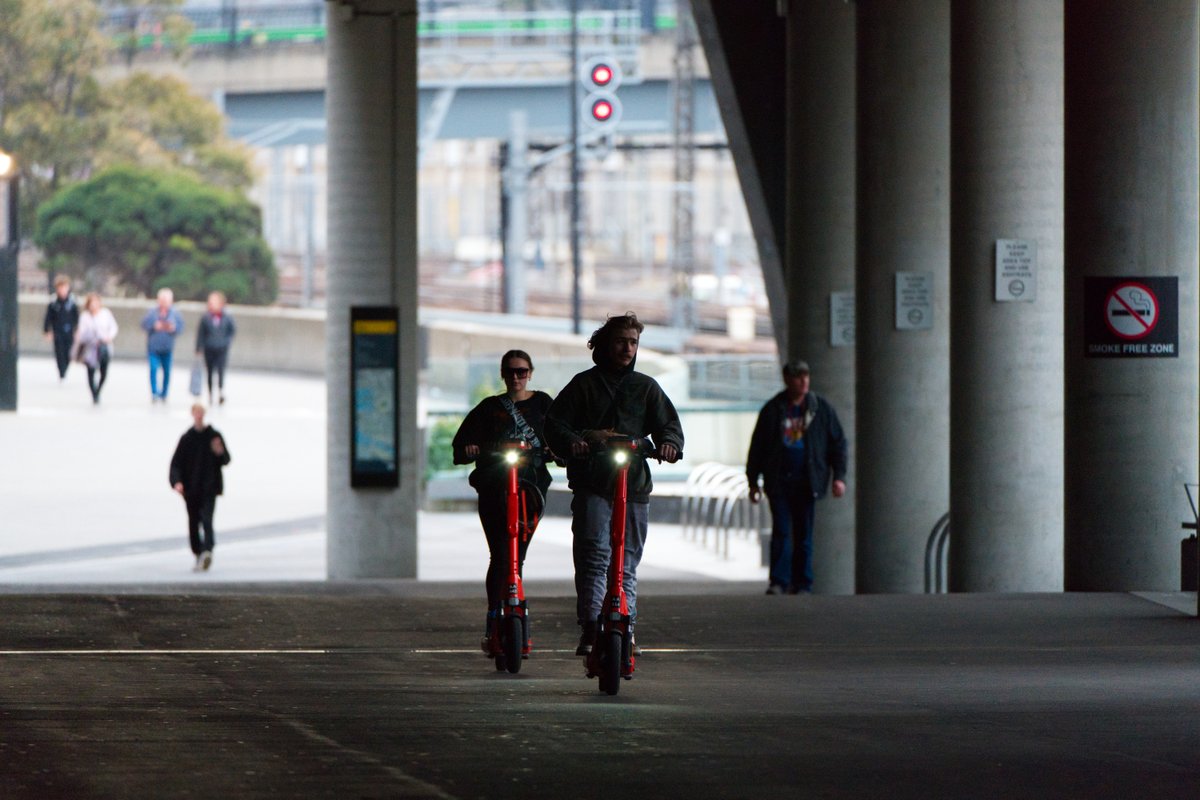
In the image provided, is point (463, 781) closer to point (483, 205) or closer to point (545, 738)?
point (545, 738)

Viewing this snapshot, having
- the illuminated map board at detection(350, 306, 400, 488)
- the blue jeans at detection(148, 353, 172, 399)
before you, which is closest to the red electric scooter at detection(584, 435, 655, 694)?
the illuminated map board at detection(350, 306, 400, 488)

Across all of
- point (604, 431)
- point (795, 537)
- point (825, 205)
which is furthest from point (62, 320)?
point (604, 431)

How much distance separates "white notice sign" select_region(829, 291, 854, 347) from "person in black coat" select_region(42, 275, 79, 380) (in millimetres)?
18245

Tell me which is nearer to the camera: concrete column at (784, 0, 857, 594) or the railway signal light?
concrete column at (784, 0, 857, 594)

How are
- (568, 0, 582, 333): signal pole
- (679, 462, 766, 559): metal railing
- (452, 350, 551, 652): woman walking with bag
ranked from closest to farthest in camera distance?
1. (452, 350, 551, 652): woman walking with bag
2. (679, 462, 766, 559): metal railing
3. (568, 0, 582, 333): signal pole

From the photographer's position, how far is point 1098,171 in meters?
13.7

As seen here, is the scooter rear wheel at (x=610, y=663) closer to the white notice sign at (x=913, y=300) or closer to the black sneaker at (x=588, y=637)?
the black sneaker at (x=588, y=637)

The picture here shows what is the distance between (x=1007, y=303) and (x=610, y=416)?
23.6 feet

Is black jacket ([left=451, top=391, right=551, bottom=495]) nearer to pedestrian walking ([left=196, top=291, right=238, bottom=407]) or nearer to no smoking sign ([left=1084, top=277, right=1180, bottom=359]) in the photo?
no smoking sign ([left=1084, top=277, right=1180, bottom=359])

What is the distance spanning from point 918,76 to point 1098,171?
500 cm

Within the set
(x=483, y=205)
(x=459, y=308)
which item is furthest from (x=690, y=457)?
(x=483, y=205)

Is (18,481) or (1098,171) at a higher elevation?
(1098,171)

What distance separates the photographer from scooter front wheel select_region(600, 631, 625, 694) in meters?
8.84

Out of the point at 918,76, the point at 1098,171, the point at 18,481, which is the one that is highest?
the point at 918,76
